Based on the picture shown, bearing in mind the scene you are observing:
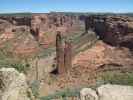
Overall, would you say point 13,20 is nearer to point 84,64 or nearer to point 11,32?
point 11,32

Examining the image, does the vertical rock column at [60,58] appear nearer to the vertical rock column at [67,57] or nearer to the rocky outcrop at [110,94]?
the vertical rock column at [67,57]

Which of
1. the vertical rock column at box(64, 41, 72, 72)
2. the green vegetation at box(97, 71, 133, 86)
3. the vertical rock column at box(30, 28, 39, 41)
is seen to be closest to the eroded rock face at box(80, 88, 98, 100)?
the green vegetation at box(97, 71, 133, 86)

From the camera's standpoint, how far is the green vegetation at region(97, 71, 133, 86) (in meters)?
33.1

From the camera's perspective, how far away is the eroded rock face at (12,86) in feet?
16.4

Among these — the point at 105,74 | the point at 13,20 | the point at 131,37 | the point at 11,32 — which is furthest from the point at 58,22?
the point at 105,74

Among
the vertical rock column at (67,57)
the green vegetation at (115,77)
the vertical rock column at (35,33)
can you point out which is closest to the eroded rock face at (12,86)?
the green vegetation at (115,77)

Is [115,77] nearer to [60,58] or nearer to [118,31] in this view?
[60,58]

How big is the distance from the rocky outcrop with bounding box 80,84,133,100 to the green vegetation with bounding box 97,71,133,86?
2830 centimetres

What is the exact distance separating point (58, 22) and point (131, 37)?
188 ft

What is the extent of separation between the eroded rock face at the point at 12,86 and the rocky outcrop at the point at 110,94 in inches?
38.7

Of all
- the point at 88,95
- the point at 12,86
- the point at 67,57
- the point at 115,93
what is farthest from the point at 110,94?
the point at 67,57

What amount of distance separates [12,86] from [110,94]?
151cm

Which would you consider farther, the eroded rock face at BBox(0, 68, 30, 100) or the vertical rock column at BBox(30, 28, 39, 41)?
the vertical rock column at BBox(30, 28, 39, 41)

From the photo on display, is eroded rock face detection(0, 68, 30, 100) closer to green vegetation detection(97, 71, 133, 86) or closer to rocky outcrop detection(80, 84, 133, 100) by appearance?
rocky outcrop detection(80, 84, 133, 100)
